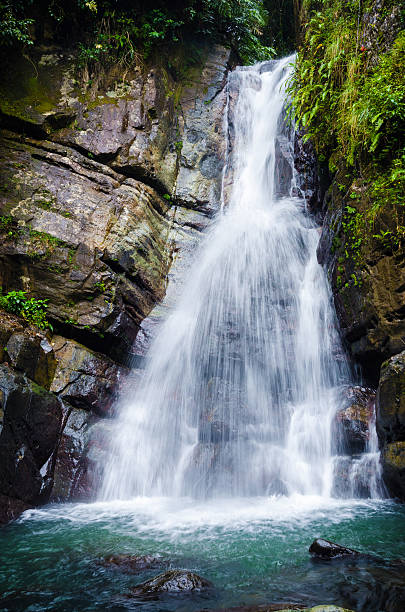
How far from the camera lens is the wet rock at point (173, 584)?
273 cm

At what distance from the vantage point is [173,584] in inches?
109

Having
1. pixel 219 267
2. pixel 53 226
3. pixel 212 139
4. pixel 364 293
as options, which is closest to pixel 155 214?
pixel 219 267

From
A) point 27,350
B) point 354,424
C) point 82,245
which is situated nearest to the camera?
point 354,424

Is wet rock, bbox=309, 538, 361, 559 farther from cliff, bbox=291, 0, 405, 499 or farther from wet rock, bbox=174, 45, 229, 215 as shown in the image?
wet rock, bbox=174, 45, 229, 215

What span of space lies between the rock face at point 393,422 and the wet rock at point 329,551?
1867mm

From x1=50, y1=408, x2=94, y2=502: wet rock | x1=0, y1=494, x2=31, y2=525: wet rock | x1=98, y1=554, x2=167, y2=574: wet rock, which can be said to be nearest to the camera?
x1=98, y1=554, x2=167, y2=574: wet rock

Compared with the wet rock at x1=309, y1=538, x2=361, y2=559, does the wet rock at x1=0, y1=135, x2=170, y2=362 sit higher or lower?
higher

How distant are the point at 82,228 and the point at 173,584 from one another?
693 cm

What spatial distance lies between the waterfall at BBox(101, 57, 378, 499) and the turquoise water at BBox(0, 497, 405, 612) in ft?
1.56

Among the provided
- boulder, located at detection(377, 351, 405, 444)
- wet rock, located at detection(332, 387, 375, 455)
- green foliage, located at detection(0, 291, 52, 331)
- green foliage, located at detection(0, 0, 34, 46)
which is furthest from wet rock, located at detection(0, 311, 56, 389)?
Answer: green foliage, located at detection(0, 0, 34, 46)

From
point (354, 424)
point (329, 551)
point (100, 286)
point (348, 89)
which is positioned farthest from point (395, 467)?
point (348, 89)

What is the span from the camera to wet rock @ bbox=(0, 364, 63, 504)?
16.2ft

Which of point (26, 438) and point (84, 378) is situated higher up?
point (84, 378)

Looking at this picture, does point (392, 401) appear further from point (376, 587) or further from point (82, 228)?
point (82, 228)
